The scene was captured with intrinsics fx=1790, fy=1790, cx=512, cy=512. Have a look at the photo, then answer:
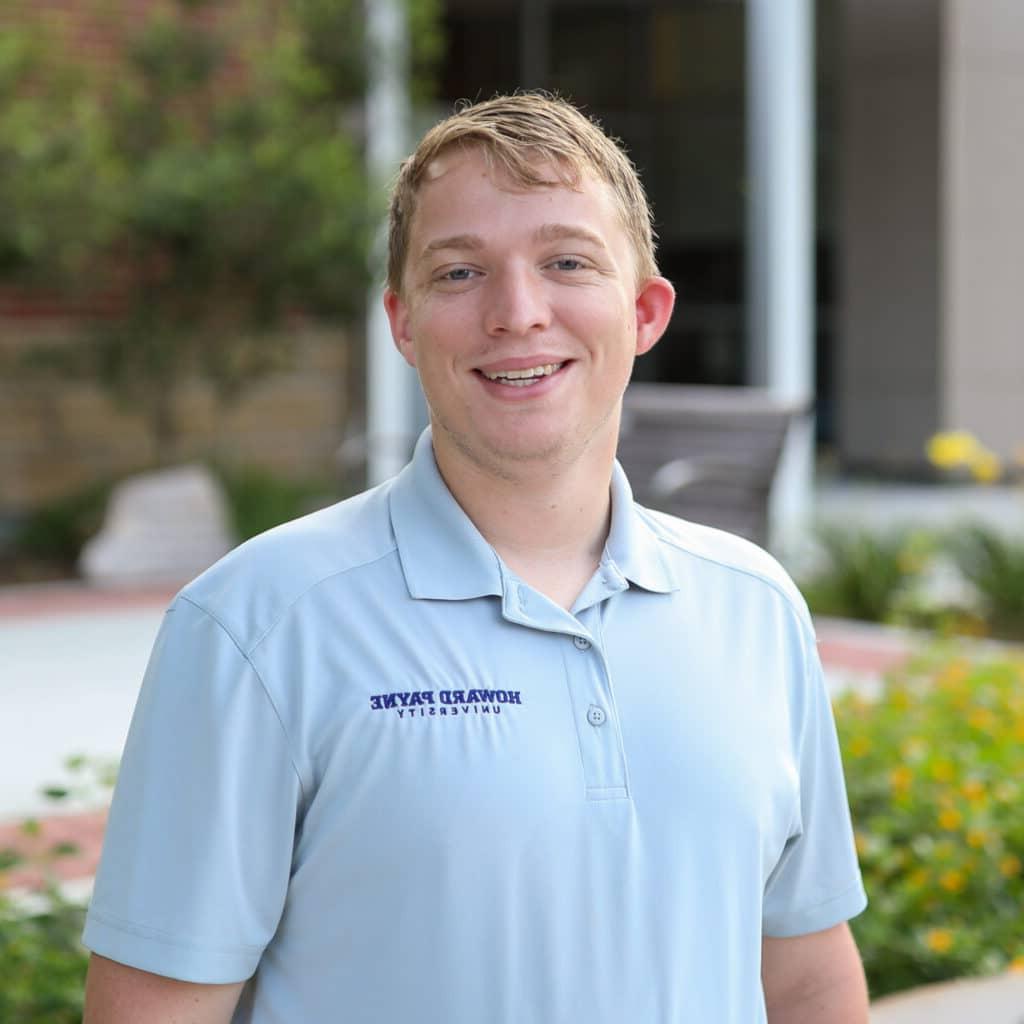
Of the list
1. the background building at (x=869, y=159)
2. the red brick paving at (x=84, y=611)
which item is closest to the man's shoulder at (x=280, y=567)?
the red brick paving at (x=84, y=611)

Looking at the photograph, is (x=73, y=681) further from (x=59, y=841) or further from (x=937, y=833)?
(x=937, y=833)

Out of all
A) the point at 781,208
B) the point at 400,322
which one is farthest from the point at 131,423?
the point at 400,322

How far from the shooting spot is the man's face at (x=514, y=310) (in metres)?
1.59

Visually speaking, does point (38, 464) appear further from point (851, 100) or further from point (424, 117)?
point (851, 100)

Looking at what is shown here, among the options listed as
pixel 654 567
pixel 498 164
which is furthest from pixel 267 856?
pixel 498 164

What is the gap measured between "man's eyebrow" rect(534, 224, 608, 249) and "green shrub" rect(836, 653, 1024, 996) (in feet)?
8.14

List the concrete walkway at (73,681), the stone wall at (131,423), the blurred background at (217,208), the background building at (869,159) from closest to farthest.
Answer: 1. the concrete walkway at (73,681)
2. the blurred background at (217,208)
3. the stone wall at (131,423)
4. the background building at (869,159)

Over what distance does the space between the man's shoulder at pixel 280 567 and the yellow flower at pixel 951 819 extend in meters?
2.84

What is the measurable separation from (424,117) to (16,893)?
821cm

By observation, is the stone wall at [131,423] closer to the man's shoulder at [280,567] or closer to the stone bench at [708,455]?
the stone bench at [708,455]

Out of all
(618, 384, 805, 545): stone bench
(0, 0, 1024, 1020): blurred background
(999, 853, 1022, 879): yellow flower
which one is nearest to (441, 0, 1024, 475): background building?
(0, 0, 1024, 1020): blurred background

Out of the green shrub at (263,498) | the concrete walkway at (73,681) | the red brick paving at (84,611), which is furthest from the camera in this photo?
the green shrub at (263,498)

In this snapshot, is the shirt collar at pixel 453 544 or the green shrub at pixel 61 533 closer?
the shirt collar at pixel 453 544

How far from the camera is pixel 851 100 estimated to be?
17.3 metres
